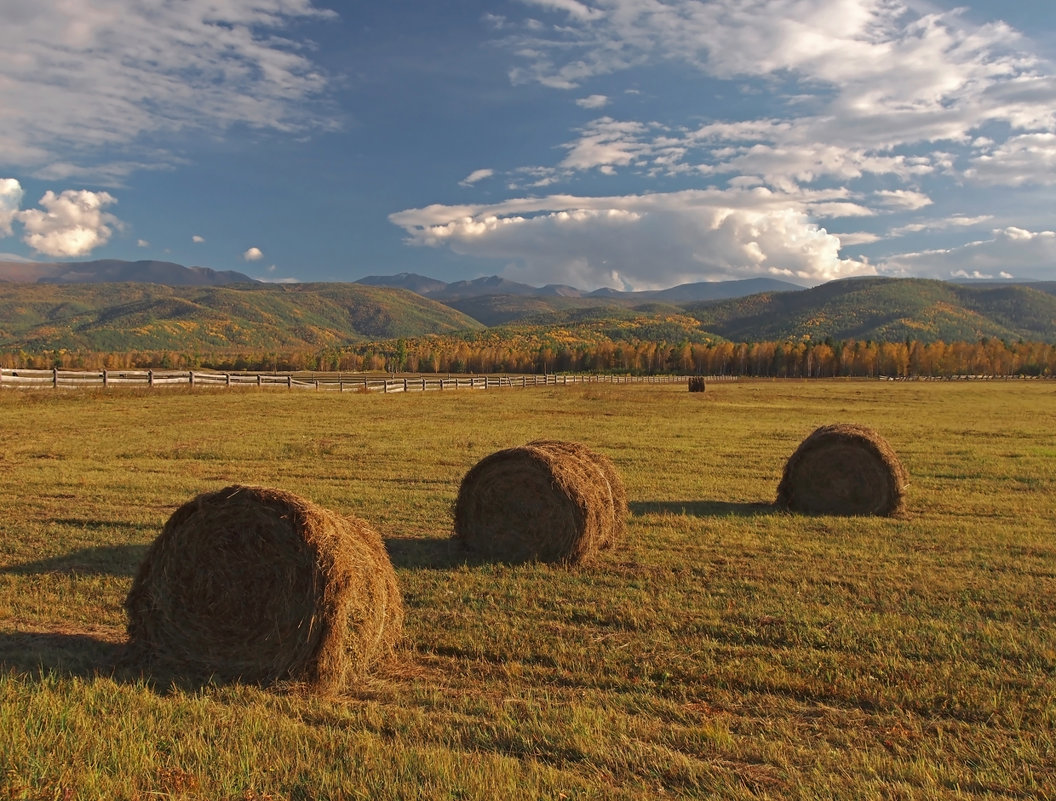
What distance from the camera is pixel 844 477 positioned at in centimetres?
1388

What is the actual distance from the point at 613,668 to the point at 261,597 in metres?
3.15

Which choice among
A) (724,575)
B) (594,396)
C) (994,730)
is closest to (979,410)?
(594,396)

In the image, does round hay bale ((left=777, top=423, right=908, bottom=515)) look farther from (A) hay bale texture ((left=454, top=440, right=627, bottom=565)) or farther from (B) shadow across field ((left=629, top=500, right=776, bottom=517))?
(A) hay bale texture ((left=454, top=440, right=627, bottom=565))

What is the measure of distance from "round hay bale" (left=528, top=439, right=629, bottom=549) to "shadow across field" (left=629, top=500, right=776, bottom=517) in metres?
1.99

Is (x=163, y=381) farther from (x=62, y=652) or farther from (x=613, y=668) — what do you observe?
(x=613, y=668)

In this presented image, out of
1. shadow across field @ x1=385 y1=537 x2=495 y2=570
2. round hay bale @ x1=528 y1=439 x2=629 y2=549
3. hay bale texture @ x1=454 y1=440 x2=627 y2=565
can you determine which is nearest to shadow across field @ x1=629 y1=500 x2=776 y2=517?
round hay bale @ x1=528 y1=439 x2=629 y2=549

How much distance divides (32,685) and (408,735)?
9.94 feet

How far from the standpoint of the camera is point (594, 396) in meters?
49.8

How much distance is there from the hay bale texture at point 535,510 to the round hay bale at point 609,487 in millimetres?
25

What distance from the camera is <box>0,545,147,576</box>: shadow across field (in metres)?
8.98

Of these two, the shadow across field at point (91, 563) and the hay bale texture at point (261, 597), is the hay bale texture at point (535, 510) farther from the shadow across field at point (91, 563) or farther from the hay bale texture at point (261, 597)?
the shadow across field at point (91, 563)

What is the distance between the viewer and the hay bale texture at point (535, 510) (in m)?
10.0

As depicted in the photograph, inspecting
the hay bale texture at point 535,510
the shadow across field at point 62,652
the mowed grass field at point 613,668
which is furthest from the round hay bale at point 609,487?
the shadow across field at point 62,652

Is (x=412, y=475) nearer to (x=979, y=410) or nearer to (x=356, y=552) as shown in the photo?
(x=356, y=552)
